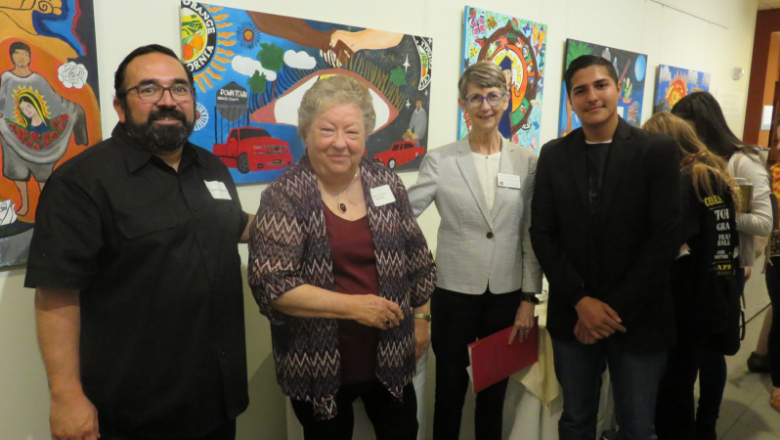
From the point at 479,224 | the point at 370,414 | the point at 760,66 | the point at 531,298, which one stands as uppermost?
the point at 760,66

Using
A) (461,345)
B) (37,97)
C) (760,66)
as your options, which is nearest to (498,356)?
(461,345)

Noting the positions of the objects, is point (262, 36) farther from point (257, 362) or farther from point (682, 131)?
point (682, 131)

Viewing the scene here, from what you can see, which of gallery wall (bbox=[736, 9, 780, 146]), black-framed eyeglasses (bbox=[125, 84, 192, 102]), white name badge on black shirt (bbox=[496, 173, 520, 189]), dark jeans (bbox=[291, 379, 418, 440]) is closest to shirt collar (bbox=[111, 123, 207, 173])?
black-framed eyeglasses (bbox=[125, 84, 192, 102])

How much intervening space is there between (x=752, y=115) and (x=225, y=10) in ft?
21.6

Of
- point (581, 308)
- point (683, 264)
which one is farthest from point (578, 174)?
point (683, 264)

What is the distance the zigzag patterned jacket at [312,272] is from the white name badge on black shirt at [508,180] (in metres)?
0.50

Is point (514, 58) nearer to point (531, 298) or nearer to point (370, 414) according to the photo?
point (531, 298)

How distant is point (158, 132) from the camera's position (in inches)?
51.8

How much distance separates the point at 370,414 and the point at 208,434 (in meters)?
0.49

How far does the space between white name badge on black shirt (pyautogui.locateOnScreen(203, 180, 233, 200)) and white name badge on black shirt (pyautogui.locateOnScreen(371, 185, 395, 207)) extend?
0.43m

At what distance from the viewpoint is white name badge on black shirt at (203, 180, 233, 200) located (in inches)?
57.1

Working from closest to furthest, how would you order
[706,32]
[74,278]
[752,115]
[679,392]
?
[74,278]
[679,392]
[706,32]
[752,115]

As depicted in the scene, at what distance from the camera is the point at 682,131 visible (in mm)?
2051

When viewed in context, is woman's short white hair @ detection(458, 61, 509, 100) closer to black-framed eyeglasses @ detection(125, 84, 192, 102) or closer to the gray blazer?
the gray blazer
